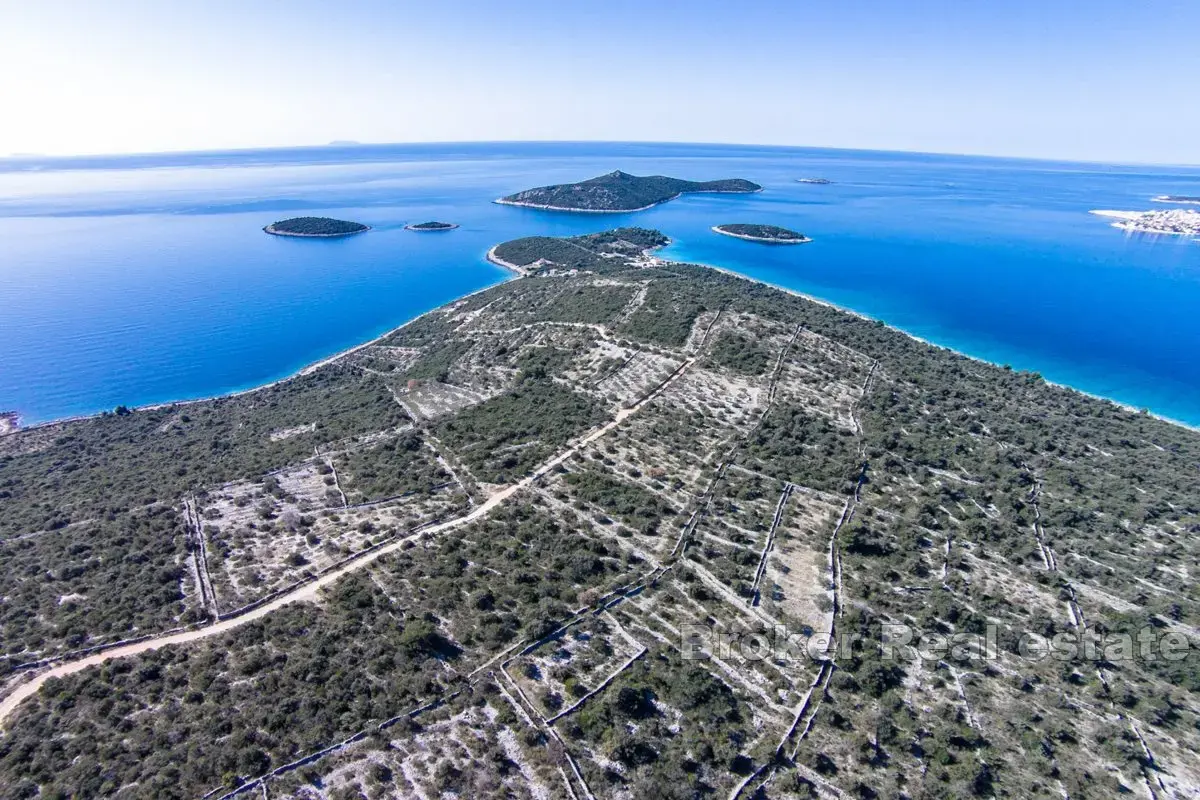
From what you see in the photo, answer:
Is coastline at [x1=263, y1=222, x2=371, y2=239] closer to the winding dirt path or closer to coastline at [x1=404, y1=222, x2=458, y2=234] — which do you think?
coastline at [x1=404, y1=222, x2=458, y2=234]

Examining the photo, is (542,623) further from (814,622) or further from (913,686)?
(913,686)

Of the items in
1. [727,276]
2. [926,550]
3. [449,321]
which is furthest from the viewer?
[727,276]

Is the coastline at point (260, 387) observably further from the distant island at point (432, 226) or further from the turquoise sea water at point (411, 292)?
the distant island at point (432, 226)

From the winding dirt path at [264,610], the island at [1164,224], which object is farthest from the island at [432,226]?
the island at [1164,224]

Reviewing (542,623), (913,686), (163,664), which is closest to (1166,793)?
(913,686)

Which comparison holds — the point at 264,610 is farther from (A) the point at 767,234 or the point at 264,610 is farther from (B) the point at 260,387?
(A) the point at 767,234

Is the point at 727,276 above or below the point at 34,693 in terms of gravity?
above

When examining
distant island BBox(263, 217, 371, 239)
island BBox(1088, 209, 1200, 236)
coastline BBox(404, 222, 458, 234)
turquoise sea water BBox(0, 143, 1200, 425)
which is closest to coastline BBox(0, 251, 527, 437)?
turquoise sea water BBox(0, 143, 1200, 425)
